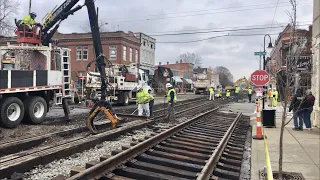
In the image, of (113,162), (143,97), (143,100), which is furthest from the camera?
(143,100)

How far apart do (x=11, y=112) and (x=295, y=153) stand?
9217 mm

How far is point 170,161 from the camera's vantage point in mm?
6875

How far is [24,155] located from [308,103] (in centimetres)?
986

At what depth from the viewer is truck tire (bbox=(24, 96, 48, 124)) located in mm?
12281

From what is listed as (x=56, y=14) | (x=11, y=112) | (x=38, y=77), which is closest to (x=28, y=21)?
(x=56, y=14)

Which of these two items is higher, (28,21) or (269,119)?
(28,21)

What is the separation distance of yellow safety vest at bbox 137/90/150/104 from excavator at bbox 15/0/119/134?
1.83m

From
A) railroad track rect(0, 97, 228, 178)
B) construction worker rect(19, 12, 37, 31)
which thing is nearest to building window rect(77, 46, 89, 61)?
construction worker rect(19, 12, 37, 31)

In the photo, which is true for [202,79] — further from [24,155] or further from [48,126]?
[24,155]

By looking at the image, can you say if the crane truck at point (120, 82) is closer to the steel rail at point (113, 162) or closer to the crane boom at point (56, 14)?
the crane boom at point (56, 14)

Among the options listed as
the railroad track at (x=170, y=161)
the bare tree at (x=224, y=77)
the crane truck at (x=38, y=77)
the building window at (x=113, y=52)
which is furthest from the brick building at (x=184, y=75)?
the railroad track at (x=170, y=161)

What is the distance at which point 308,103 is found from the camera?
1234cm

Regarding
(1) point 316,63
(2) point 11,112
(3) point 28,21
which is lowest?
(2) point 11,112

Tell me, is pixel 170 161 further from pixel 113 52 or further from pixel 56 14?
pixel 113 52
